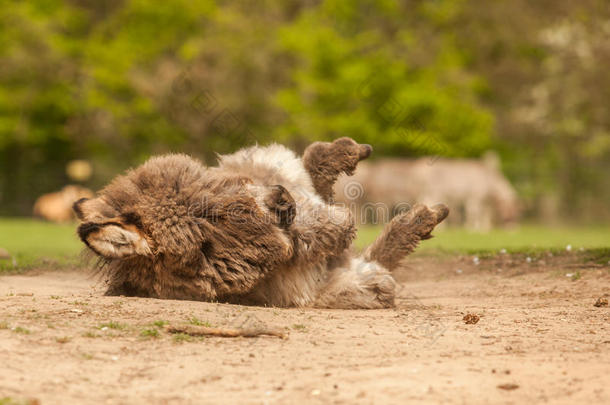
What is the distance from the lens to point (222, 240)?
210 inches

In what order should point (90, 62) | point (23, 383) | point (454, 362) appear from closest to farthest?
1. point (23, 383)
2. point (454, 362)
3. point (90, 62)

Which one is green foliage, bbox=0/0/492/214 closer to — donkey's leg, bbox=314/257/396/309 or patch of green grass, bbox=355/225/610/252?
patch of green grass, bbox=355/225/610/252

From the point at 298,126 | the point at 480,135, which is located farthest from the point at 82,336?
the point at 480,135

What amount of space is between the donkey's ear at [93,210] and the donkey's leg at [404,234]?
231 centimetres

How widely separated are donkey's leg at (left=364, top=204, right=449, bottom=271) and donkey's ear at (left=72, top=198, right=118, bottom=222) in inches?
90.9

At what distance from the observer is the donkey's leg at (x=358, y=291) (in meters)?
6.03

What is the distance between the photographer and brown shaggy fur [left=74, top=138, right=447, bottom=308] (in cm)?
524

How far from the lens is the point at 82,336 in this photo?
4.43 meters

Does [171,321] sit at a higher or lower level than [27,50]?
lower

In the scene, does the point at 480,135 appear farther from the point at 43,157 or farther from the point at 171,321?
the point at 171,321

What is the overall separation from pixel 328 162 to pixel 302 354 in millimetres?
2836

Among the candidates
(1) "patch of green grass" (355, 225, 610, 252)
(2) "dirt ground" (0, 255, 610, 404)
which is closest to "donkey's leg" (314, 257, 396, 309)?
(2) "dirt ground" (0, 255, 610, 404)

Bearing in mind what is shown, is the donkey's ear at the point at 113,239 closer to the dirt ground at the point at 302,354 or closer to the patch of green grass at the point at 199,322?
the dirt ground at the point at 302,354

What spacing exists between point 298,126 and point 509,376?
26.5m
